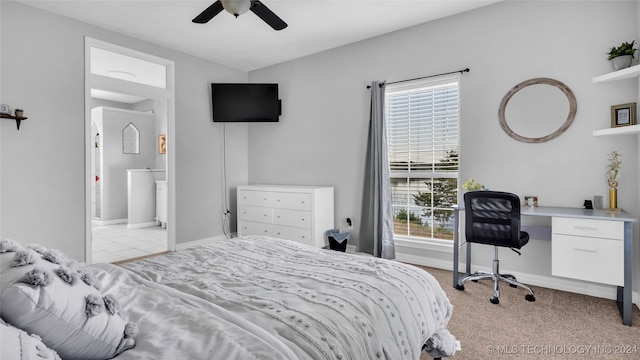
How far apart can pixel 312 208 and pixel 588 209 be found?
8.87 ft

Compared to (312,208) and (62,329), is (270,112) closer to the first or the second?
(312,208)

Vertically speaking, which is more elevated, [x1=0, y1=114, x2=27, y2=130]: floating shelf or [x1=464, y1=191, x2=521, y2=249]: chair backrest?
[x1=0, y1=114, x2=27, y2=130]: floating shelf

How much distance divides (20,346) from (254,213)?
4002 millimetres

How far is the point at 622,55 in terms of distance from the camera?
2588 millimetres

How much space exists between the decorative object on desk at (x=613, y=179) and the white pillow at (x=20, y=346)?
11.8 ft

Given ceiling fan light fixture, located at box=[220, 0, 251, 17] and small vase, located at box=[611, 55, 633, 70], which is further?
small vase, located at box=[611, 55, 633, 70]

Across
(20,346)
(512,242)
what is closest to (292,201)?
(512,242)

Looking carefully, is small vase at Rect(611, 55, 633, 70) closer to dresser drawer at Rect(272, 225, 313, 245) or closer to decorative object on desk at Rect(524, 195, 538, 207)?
decorative object on desk at Rect(524, 195, 538, 207)

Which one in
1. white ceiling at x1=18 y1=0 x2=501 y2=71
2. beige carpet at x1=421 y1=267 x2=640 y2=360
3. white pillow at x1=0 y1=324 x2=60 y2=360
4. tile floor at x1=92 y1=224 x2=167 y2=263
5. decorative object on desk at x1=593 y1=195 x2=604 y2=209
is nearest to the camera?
white pillow at x1=0 y1=324 x2=60 y2=360

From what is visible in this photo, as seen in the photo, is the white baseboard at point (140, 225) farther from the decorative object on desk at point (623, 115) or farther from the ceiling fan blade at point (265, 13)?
the decorative object on desk at point (623, 115)

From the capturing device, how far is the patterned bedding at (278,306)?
3.07 feet

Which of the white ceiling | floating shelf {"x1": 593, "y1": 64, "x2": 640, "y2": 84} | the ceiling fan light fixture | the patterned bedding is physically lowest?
the patterned bedding

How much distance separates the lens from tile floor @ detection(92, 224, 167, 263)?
167 inches

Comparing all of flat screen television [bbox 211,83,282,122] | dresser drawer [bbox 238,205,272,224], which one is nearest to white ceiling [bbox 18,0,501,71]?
flat screen television [bbox 211,83,282,122]
